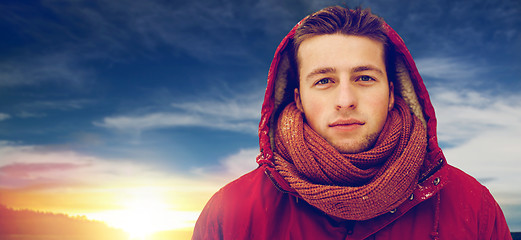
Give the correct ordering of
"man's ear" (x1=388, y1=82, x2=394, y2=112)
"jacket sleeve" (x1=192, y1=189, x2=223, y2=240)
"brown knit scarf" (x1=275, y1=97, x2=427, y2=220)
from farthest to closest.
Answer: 1. "man's ear" (x1=388, y1=82, x2=394, y2=112)
2. "jacket sleeve" (x1=192, y1=189, x2=223, y2=240)
3. "brown knit scarf" (x1=275, y1=97, x2=427, y2=220)

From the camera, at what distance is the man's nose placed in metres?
2.86

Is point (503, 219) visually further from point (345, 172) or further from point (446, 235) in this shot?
point (345, 172)

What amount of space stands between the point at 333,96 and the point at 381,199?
0.84m

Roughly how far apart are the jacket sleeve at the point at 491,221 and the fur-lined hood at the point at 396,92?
1.52 ft

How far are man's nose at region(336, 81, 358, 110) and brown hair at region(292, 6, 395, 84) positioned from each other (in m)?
0.48

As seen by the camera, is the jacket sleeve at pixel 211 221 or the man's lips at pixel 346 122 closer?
the man's lips at pixel 346 122

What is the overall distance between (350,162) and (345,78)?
2.10ft

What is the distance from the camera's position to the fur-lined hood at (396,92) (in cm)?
300

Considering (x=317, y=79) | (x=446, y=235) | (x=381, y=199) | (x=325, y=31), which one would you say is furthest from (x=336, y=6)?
(x=446, y=235)

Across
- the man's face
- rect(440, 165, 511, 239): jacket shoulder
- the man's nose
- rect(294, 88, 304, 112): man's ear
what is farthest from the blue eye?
rect(440, 165, 511, 239): jacket shoulder

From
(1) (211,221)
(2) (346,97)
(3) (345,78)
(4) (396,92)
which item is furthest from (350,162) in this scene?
(1) (211,221)

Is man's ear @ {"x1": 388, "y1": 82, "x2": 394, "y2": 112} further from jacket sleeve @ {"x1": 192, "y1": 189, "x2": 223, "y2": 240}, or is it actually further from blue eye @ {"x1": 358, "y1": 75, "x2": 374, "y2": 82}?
jacket sleeve @ {"x1": 192, "y1": 189, "x2": 223, "y2": 240}

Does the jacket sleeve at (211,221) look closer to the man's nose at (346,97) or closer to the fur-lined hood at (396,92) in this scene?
the fur-lined hood at (396,92)

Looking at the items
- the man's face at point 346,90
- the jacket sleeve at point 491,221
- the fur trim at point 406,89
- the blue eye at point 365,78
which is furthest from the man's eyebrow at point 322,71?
the jacket sleeve at point 491,221
